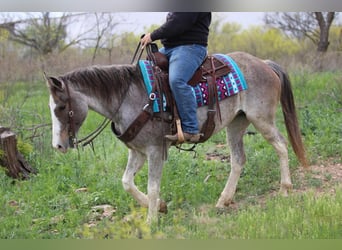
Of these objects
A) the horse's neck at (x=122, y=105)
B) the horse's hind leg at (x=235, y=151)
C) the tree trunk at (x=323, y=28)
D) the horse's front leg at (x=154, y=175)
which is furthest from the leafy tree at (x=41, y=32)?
the tree trunk at (x=323, y=28)

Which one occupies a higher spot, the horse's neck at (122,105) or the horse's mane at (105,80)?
Result: the horse's mane at (105,80)

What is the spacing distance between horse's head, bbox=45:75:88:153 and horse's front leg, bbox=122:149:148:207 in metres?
0.52

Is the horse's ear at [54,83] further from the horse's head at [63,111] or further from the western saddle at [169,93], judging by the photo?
the western saddle at [169,93]

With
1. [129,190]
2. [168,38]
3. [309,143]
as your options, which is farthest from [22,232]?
[309,143]

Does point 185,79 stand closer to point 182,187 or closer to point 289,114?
point 182,187

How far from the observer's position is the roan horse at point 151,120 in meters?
3.53

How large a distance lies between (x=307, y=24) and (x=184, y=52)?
1422 millimetres

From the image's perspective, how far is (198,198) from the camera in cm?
420

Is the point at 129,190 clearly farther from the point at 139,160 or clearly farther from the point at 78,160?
the point at 78,160

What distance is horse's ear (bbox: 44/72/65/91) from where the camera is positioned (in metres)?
3.42

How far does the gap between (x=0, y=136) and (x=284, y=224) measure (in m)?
2.67

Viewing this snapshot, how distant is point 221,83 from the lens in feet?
12.9

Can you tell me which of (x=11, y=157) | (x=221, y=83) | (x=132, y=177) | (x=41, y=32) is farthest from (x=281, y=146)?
(x=41, y=32)

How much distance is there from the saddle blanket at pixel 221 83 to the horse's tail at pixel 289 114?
1.61 feet
